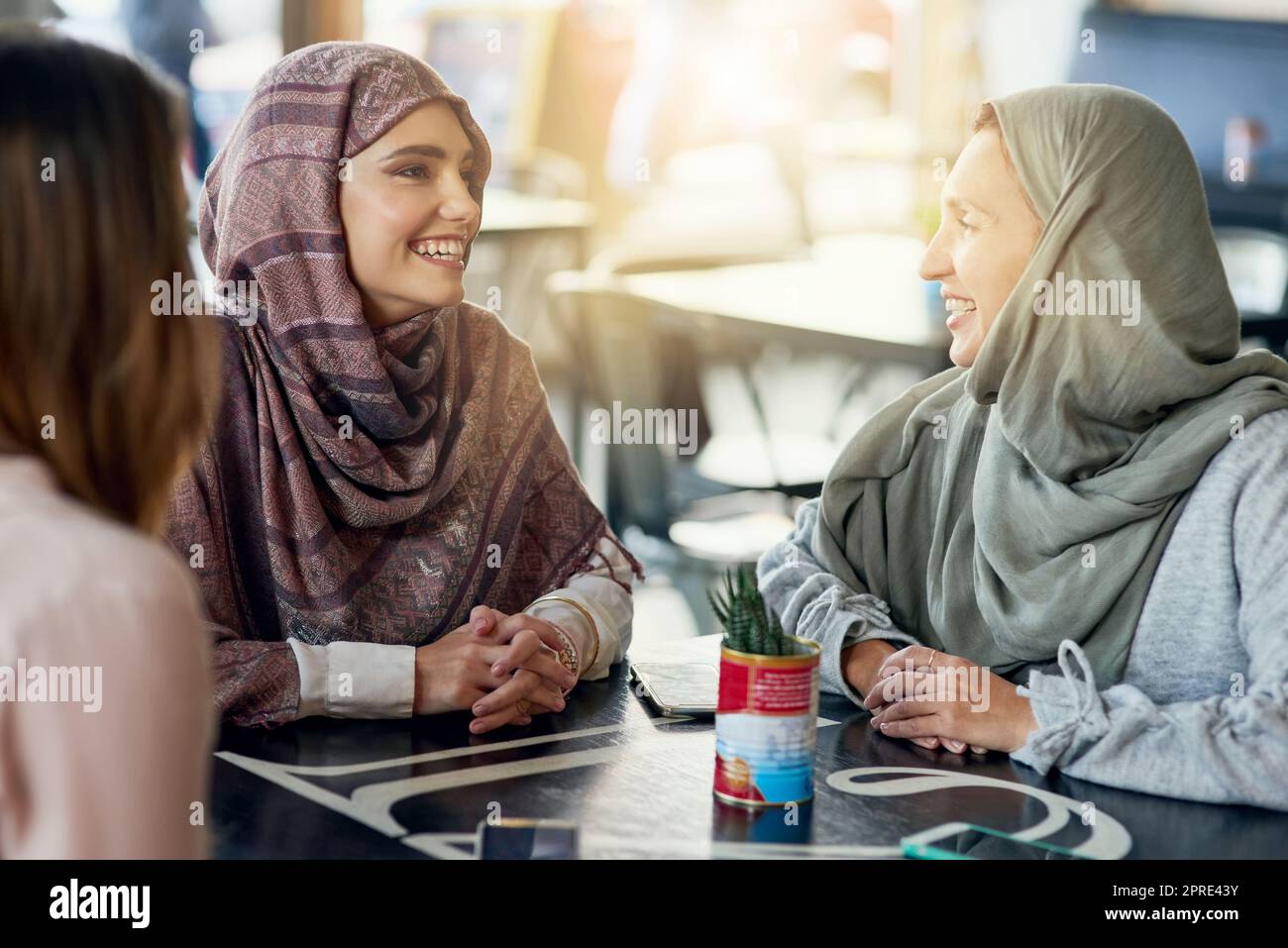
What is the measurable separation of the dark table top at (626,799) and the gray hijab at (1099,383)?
0.67 feet

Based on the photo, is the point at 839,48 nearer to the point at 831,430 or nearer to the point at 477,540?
the point at 831,430

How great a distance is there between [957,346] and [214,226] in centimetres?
90

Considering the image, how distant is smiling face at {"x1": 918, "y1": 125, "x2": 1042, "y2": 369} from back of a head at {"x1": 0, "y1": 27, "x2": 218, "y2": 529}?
972 mm

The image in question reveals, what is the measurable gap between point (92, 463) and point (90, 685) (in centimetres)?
15

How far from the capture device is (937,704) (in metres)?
1.53

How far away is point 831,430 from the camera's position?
188 inches

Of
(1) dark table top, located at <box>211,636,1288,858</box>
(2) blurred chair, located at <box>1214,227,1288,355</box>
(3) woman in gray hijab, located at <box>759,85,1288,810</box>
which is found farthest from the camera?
(2) blurred chair, located at <box>1214,227,1288,355</box>

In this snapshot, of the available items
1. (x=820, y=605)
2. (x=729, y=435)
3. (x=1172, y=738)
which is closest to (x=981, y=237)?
(x=820, y=605)

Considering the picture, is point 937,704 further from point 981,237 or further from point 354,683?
point 354,683

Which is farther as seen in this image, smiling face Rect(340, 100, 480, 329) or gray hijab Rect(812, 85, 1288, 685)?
smiling face Rect(340, 100, 480, 329)

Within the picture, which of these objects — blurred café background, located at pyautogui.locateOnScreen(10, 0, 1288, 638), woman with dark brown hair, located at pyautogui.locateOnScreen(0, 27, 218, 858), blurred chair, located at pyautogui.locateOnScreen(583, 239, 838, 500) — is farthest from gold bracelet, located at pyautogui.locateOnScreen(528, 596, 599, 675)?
blurred chair, located at pyautogui.locateOnScreen(583, 239, 838, 500)

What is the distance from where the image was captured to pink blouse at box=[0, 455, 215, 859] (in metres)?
0.78

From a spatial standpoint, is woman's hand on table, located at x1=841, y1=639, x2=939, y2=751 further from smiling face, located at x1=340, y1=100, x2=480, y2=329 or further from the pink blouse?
the pink blouse
